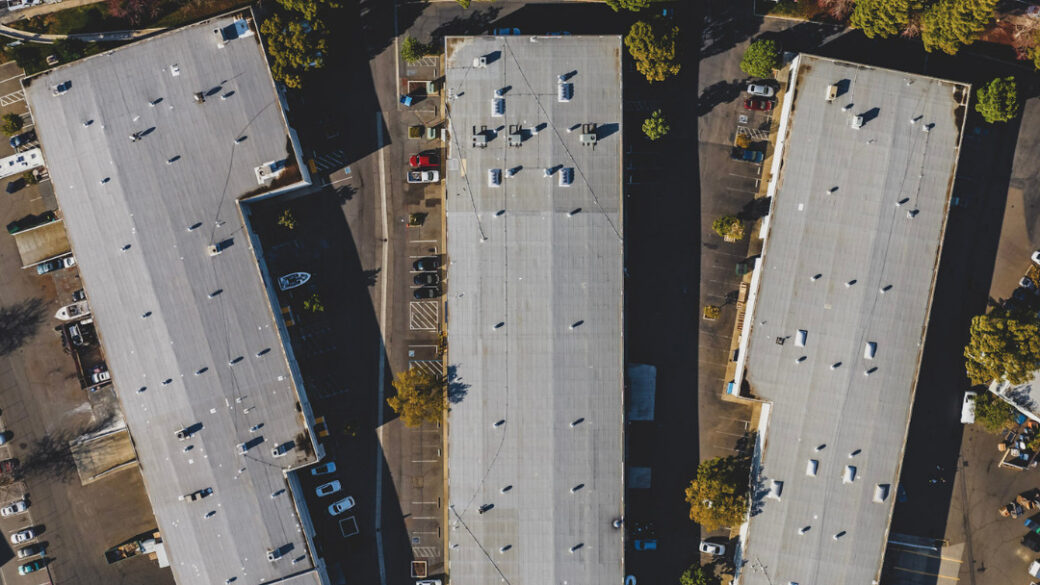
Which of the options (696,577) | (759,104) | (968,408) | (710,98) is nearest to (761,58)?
(759,104)

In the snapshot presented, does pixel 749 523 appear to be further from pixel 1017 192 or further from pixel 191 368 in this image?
pixel 191 368

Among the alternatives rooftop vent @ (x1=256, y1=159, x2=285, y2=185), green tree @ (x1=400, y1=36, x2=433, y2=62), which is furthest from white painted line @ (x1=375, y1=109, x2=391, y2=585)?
rooftop vent @ (x1=256, y1=159, x2=285, y2=185)

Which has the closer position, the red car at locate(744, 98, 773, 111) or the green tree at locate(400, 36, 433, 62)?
the green tree at locate(400, 36, 433, 62)

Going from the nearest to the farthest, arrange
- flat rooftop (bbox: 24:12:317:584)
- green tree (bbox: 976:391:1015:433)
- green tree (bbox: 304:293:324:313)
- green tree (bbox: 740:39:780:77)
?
flat rooftop (bbox: 24:12:317:584), green tree (bbox: 740:39:780:77), green tree (bbox: 976:391:1015:433), green tree (bbox: 304:293:324:313)

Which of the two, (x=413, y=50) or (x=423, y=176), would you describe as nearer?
(x=413, y=50)

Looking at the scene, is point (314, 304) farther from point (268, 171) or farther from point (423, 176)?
point (423, 176)

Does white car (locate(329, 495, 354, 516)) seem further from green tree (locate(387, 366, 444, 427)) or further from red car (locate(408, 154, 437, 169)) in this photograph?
red car (locate(408, 154, 437, 169))

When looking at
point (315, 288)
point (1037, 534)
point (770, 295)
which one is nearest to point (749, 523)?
point (770, 295)

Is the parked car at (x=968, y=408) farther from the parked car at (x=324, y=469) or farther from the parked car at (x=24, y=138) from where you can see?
the parked car at (x=24, y=138)
